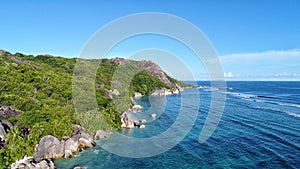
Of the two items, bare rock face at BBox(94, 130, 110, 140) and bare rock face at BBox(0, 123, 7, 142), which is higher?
bare rock face at BBox(0, 123, 7, 142)

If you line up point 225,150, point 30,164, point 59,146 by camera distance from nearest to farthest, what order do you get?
1. point 30,164
2. point 59,146
3. point 225,150

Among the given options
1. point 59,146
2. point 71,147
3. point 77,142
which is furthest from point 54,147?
point 77,142

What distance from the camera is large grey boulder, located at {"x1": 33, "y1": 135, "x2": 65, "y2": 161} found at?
102 ft

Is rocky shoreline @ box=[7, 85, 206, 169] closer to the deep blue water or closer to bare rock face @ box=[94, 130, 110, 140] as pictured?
bare rock face @ box=[94, 130, 110, 140]

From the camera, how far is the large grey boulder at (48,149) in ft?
102

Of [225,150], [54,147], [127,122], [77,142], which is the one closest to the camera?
[54,147]

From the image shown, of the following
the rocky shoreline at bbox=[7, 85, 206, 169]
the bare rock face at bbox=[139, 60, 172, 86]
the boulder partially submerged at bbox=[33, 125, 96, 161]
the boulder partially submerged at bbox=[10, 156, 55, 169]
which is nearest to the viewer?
the boulder partially submerged at bbox=[10, 156, 55, 169]

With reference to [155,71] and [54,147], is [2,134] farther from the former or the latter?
[155,71]

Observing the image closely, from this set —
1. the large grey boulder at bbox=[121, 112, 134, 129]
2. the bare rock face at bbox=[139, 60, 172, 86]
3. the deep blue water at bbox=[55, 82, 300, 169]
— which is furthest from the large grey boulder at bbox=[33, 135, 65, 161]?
the bare rock face at bbox=[139, 60, 172, 86]

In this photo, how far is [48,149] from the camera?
3175 centimetres

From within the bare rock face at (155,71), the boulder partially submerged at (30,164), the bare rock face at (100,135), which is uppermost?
the bare rock face at (155,71)

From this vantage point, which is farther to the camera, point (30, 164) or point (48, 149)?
point (48, 149)

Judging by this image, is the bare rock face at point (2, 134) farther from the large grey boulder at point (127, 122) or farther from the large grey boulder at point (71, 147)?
the large grey boulder at point (127, 122)

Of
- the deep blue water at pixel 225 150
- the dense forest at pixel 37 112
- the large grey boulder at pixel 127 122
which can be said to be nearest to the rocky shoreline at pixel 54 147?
the dense forest at pixel 37 112
